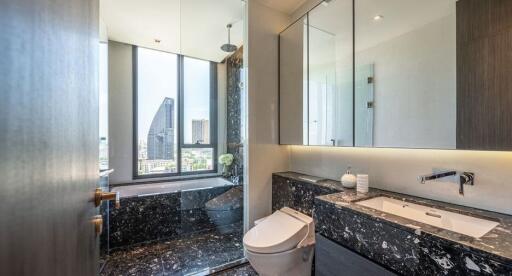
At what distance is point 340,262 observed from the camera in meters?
1.25

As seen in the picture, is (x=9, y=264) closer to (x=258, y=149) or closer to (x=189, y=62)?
(x=258, y=149)

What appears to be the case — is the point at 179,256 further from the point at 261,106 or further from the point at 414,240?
the point at 414,240

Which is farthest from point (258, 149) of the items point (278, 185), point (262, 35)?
point (262, 35)

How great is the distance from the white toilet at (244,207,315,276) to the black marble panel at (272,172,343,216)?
0.55 ft

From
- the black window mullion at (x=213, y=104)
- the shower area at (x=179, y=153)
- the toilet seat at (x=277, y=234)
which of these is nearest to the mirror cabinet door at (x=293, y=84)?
the shower area at (x=179, y=153)

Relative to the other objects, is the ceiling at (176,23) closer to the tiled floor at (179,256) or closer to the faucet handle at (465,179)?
the faucet handle at (465,179)

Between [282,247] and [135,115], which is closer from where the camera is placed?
[282,247]

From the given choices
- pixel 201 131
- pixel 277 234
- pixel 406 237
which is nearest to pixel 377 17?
pixel 406 237

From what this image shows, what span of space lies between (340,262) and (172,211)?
2.14 m

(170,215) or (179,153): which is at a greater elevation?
(179,153)

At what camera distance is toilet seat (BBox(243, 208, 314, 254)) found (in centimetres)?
158

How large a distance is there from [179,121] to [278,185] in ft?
6.09

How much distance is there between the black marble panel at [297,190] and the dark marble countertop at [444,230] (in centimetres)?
25

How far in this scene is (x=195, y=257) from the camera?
2.31 meters
